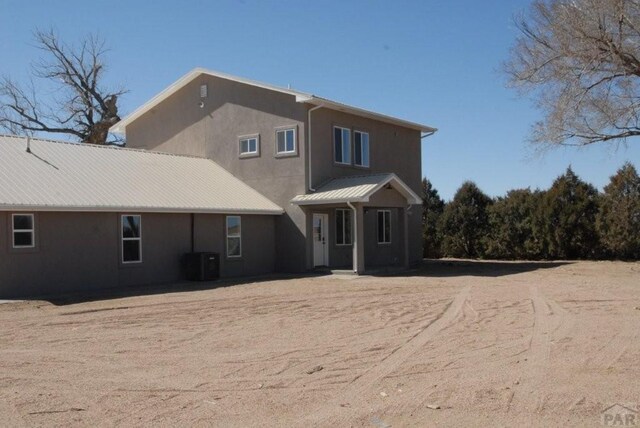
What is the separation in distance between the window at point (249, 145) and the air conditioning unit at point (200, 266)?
17.7 feet

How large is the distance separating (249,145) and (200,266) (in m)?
6.33

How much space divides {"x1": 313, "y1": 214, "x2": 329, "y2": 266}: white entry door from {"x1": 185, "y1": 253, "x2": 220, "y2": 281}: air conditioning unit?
452cm

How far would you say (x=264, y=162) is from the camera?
2505 centimetres

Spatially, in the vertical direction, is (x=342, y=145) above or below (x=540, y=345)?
above

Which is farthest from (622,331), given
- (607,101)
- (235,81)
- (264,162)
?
(235,81)

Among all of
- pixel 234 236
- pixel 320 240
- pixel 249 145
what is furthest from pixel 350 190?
pixel 249 145

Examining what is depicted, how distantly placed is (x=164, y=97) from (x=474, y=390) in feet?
75.9

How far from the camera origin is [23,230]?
675 inches

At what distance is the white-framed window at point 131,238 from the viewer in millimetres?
19609

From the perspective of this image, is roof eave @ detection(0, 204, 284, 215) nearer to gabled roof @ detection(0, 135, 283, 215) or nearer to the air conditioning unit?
gabled roof @ detection(0, 135, 283, 215)

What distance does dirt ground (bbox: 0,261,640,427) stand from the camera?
664cm

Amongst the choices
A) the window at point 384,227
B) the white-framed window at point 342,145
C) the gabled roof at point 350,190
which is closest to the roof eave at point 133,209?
the gabled roof at point 350,190

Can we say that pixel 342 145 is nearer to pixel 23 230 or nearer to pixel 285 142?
pixel 285 142

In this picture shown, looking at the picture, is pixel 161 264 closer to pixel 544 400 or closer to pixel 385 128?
pixel 385 128
